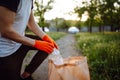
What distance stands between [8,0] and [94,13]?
3411cm

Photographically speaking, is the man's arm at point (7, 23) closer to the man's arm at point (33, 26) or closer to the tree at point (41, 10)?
the man's arm at point (33, 26)

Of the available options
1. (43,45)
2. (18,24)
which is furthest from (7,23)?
(43,45)

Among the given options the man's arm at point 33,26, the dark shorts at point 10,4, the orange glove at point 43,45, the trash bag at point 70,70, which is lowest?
the trash bag at point 70,70

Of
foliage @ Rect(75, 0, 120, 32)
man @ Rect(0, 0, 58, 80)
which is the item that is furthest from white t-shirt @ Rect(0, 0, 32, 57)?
foliage @ Rect(75, 0, 120, 32)

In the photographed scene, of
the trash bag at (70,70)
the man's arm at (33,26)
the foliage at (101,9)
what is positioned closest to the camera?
the trash bag at (70,70)

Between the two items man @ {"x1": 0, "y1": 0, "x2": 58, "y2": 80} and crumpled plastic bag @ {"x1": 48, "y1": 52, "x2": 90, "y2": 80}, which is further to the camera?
crumpled plastic bag @ {"x1": 48, "y1": 52, "x2": 90, "y2": 80}

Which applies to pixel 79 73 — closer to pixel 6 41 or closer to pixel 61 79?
pixel 61 79

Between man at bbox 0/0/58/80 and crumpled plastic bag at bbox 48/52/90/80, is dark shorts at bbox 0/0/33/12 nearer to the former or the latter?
man at bbox 0/0/58/80

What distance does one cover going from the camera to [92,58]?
6.78 metres

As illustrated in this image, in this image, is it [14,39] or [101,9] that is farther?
[101,9]

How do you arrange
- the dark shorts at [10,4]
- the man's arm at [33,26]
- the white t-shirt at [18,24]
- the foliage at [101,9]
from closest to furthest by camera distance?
the dark shorts at [10,4] → the white t-shirt at [18,24] → the man's arm at [33,26] → the foliage at [101,9]

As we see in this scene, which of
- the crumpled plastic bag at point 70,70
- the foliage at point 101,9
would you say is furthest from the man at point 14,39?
the foliage at point 101,9

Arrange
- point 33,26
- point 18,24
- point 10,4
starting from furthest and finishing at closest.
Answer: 1. point 33,26
2. point 18,24
3. point 10,4

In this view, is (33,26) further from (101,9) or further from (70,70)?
(101,9)
